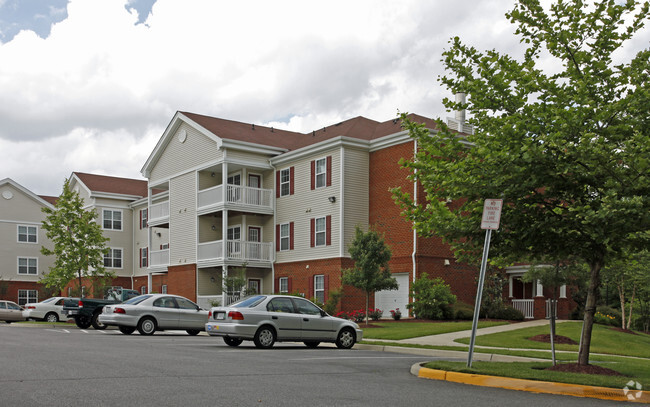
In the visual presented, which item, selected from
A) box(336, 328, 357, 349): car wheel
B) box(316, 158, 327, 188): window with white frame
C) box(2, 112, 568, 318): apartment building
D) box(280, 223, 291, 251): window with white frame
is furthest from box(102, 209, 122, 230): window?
box(336, 328, 357, 349): car wheel

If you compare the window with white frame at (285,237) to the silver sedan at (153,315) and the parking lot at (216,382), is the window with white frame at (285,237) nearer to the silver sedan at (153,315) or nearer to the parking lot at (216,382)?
the silver sedan at (153,315)

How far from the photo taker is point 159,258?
1671 inches

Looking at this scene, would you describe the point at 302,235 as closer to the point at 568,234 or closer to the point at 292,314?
the point at 292,314

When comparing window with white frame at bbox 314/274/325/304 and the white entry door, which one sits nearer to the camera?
the white entry door

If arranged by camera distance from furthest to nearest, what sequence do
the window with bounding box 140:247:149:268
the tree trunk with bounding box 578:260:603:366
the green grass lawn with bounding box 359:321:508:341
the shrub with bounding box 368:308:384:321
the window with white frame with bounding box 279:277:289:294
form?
1. the window with bounding box 140:247:149:268
2. the window with white frame with bounding box 279:277:289:294
3. the shrub with bounding box 368:308:384:321
4. the green grass lawn with bounding box 359:321:508:341
5. the tree trunk with bounding box 578:260:603:366

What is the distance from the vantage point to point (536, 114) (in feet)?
40.0

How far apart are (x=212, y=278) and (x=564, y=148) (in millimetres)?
29104

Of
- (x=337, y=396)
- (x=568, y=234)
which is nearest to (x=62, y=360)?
(x=337, y=396)

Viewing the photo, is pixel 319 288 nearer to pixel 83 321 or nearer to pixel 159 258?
pixel 83 321

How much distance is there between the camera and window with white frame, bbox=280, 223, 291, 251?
119 feet

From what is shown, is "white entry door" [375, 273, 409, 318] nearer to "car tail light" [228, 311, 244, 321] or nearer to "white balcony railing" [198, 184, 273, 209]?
"white balcony railing" [198, 184, 273, 209]

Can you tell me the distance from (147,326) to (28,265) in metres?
36.8

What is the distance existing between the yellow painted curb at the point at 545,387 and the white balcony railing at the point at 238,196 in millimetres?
25390

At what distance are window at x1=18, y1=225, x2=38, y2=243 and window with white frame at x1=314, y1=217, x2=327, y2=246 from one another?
3181cm
